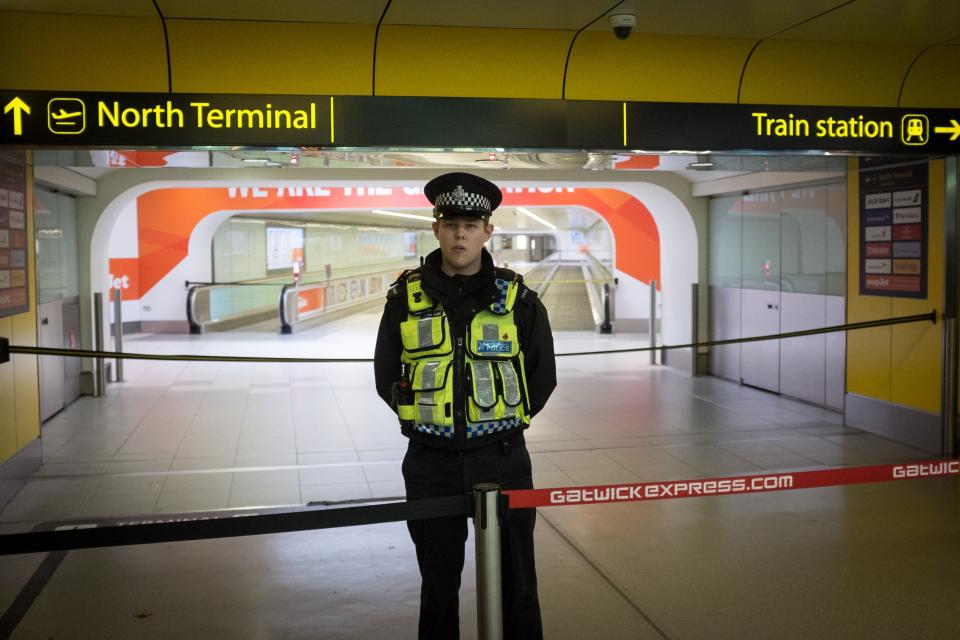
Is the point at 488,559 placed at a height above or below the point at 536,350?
below

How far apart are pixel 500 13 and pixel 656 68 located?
4.05 feet

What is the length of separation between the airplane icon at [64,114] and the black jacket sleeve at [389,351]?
277 centimetres

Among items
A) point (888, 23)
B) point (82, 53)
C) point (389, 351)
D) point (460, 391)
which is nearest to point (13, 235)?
point (82, 53)

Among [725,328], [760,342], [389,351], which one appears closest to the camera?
[389,351]

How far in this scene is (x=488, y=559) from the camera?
2812 millimetres

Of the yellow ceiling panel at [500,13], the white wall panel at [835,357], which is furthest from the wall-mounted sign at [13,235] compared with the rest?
the white wall panel at [835,357]

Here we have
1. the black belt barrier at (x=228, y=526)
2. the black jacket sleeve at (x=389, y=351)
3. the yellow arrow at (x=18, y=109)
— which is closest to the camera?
the black belt barrier at (x=228, y=526)

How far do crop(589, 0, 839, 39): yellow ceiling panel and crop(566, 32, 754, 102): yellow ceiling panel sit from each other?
0.27ft

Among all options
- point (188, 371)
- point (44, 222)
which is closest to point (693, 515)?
point (44, 222)

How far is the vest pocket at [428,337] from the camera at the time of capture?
2.89 m

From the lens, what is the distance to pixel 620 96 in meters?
6.01

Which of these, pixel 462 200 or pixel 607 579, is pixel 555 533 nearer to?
pixel 607 579

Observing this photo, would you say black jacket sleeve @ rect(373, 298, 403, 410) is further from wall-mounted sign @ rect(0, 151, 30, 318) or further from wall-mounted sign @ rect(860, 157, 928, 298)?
wall-mounted sign @ rect(860, 157, 928, 298)

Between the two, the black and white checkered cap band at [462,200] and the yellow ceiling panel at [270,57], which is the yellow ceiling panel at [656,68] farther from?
the black and white checkered cap band at [462,200]
